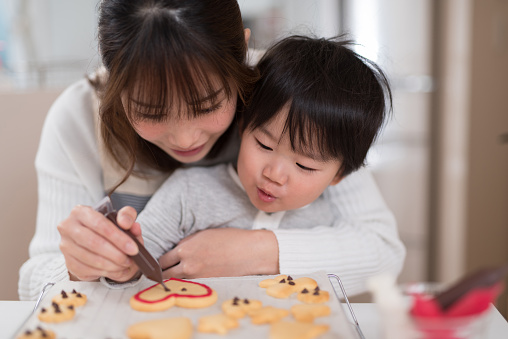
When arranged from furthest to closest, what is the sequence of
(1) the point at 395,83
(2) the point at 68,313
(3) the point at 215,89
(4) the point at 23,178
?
(1) the point at 395,83 → (4) the point at 23,178 → (3) the point at 215,89 → (2) the point at 68,313

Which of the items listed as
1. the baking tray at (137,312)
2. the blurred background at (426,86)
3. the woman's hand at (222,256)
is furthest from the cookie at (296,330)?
the blurred background at (426,86)

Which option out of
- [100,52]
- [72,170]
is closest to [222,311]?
[100,52]

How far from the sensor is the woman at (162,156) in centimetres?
60

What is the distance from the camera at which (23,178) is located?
1.07m

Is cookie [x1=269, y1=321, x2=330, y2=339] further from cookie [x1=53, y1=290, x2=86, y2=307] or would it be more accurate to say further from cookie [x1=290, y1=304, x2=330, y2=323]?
cookie [x1=53, y1=290, x2=86, y2=307]

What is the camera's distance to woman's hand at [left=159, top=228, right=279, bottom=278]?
2.45 feet

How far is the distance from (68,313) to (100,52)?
0.37 meters

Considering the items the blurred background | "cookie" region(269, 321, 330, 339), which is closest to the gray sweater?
"cookie" region(269, 321, 330, 339)

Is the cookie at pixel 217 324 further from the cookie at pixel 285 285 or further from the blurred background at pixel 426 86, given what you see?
the blurred background at pixel 426 86

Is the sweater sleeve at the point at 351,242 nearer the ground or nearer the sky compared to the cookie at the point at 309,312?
nearer the ground

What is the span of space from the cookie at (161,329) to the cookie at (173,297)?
3 cm

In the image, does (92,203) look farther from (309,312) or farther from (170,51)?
(309,312)

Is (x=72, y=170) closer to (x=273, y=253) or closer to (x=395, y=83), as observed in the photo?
(x=273, y=253)

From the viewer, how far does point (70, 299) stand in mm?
542
